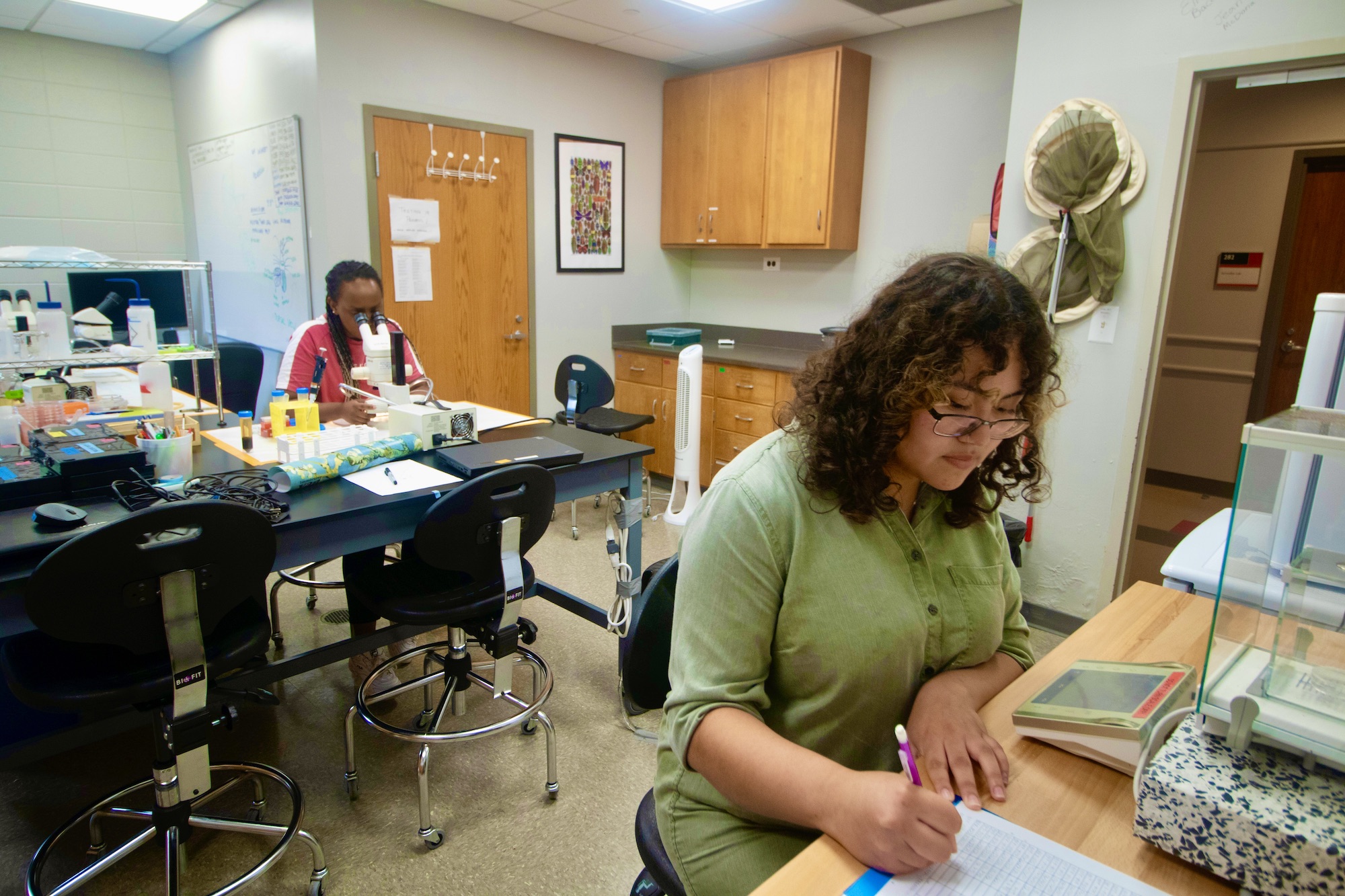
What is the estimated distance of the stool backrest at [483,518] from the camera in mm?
1793

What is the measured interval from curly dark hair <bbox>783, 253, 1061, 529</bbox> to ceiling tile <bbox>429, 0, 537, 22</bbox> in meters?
3.39

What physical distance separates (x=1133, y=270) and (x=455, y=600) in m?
2.49

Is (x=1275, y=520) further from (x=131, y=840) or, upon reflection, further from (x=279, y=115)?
(x=279, y=115)

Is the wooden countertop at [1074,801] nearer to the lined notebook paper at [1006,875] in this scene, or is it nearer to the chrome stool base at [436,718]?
the lined notebook paper at [1006,875]

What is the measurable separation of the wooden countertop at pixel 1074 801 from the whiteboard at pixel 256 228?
3739 mm

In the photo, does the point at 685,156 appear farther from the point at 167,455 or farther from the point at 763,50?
the point at 167,455

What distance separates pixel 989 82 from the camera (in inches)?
148

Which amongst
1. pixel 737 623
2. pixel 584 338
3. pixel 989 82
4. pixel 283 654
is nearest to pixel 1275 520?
pixel 737 623

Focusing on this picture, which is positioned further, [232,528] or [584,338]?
[584,338]

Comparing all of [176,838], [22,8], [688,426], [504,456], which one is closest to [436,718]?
[176,838]

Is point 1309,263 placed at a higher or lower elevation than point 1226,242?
lower

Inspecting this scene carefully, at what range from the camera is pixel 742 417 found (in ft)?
14.4

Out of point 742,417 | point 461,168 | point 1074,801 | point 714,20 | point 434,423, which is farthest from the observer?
point 742,417

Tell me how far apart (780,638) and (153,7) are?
16.1ft
